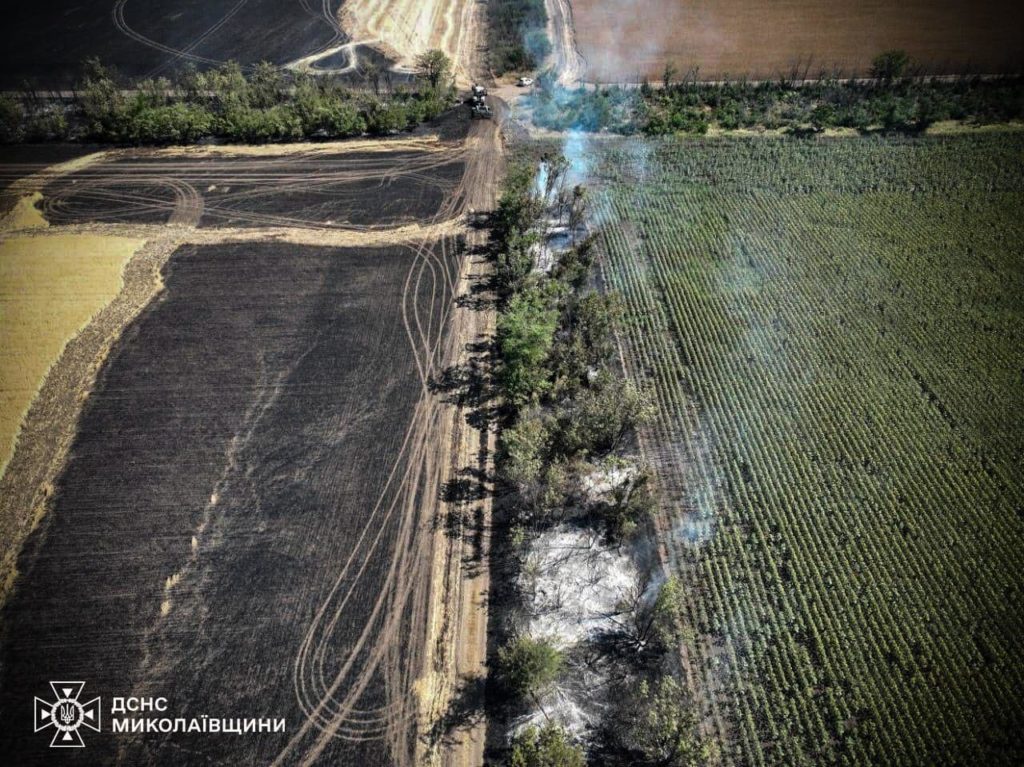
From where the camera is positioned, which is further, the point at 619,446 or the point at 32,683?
the point at 619,446

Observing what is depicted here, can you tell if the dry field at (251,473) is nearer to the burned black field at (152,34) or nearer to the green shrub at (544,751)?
the green shrub at (544,751)

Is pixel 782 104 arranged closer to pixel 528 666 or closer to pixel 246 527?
pixel 528 666

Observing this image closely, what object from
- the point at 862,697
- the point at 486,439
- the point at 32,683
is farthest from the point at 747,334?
the point at 32,683

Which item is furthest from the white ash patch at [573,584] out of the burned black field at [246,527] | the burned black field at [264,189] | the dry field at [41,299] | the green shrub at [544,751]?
the burned black field at [264,189]

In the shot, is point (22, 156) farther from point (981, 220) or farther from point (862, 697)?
point (981, 220)

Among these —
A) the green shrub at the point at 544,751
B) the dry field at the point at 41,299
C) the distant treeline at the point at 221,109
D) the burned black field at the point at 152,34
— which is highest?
the burned black field at the point at 152,34

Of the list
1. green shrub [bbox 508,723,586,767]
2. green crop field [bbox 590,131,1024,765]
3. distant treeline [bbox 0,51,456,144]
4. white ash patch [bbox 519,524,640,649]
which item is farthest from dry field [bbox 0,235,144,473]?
green crop field [bbox 590,131,1024,765]
